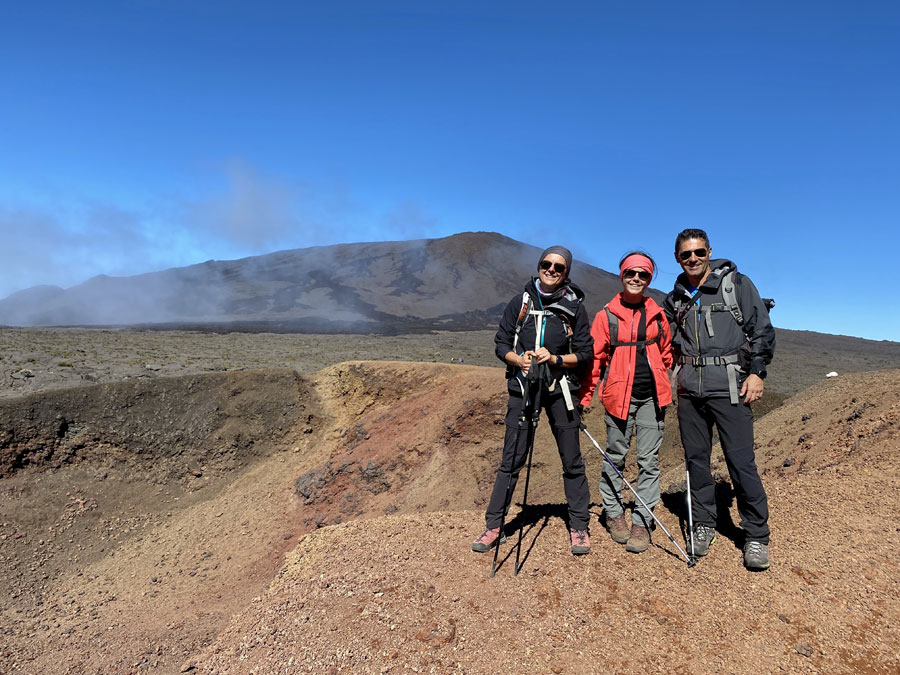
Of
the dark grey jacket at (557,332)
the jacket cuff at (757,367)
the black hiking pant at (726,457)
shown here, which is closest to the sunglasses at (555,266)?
the dark grey jacket at (557,332)

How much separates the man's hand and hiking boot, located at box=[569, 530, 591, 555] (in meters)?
1.46

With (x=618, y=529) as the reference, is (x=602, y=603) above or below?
below

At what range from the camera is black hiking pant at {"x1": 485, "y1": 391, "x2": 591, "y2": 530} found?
3.66m

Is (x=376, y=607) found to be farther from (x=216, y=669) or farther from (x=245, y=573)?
(x=245, y=573)

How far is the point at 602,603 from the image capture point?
9.97 feet

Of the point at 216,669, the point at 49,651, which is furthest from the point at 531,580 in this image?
the point at 49,651

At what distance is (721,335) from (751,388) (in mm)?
391

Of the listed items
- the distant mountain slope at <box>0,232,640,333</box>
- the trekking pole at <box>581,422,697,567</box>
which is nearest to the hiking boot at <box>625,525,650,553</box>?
the trekking pole at <box>581,422,697,567</box>

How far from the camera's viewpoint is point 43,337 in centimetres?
2592

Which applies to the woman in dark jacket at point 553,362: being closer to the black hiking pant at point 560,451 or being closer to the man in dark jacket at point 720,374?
the black hiking pant at point 560,451

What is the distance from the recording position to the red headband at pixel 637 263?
3578 millimetres

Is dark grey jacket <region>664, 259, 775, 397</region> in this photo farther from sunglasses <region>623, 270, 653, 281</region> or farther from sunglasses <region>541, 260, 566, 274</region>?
sunglasses <region>541, 260, 566, 274</region>

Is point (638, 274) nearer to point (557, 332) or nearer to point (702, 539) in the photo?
point (557, 332)

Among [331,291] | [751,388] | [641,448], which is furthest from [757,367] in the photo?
[331,291]
